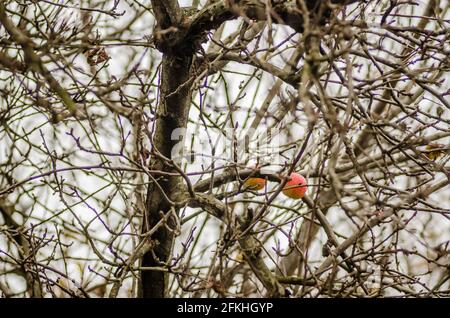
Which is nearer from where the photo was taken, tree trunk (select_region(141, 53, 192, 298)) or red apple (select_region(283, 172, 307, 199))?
red apple (select_region(283, 172, 307, 199))

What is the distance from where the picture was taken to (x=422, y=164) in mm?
3193

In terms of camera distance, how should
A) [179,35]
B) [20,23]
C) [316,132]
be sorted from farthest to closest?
1. [20,23]
2. [316,132]
3. [179,35]

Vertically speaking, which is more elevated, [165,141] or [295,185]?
[165,141]

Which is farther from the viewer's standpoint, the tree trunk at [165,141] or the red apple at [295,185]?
the tree trunk at [165,141]

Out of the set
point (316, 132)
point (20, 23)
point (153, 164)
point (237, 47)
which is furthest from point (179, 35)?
point (20, 23)

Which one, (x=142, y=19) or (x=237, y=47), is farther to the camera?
(x=142, y=19)

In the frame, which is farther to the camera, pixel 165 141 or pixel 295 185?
pixel 165 141

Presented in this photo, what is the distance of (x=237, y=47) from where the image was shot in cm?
316
